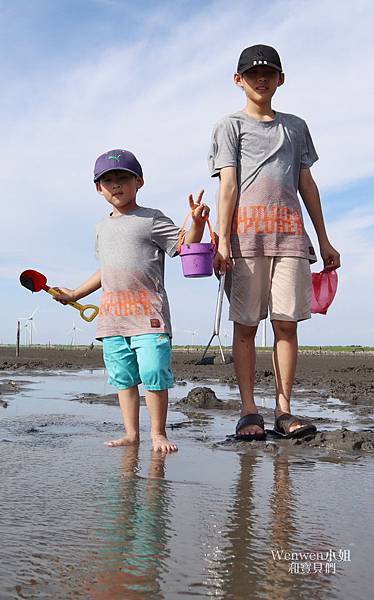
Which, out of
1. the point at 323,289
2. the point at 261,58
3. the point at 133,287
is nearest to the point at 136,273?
the point at 133,287

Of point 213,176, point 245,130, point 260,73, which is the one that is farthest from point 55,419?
point 260,73

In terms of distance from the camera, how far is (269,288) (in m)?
3.68

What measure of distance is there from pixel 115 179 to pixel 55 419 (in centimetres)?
148

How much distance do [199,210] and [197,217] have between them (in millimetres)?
34

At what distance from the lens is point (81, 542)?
1.49 meters

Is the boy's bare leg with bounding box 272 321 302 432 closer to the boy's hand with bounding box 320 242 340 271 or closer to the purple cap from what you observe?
the boy's hand with bounding box 320 242 340 271

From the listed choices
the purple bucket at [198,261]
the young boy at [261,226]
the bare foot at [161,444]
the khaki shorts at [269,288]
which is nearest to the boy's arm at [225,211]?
the young boy at [261,226]

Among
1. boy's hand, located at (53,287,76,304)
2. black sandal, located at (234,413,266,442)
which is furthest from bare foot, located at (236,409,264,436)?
boy's hand, located at (53,287,76,304)

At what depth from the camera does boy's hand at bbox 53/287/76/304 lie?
4000 mm

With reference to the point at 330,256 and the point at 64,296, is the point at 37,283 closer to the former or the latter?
the point at 64,296

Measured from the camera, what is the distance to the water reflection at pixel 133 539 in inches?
47.9

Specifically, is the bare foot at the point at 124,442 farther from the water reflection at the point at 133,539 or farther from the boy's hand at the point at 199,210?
the boy's hand at the point at 199,210

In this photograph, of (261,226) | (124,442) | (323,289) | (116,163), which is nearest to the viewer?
(124,442)

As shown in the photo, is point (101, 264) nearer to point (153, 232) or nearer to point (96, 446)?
point (153, 232)
